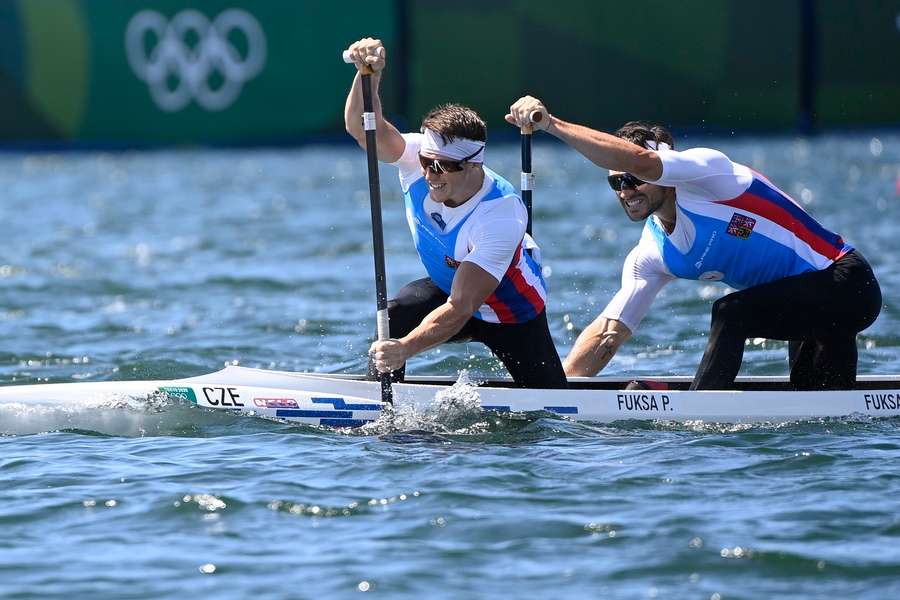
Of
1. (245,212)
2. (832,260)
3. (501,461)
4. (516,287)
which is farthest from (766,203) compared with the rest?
(245,212)

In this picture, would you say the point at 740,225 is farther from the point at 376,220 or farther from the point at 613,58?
the point at 613,58

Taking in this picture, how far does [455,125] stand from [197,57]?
20.4m

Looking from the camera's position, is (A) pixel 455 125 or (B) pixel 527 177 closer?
(A) pixel 455 125

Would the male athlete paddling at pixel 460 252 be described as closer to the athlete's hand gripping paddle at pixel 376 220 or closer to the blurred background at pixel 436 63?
the athlete's hand gripping paddle at pixel 376 220

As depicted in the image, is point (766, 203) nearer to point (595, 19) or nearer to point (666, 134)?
point (666, 134)

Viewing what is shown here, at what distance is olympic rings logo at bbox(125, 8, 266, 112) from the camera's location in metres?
26.6

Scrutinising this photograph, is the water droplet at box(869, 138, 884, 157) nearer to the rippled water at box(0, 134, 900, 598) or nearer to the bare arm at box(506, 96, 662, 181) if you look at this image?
the rippled water at box(0, 134, 900, 598)

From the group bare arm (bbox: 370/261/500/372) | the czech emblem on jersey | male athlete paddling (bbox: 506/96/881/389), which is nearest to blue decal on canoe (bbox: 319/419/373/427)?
bare arm (bbox: 370/261/500/372)

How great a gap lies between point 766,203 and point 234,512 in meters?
3.14

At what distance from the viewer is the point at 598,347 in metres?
8.40

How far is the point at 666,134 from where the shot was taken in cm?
771

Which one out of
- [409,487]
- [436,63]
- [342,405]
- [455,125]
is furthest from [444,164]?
[436,63]

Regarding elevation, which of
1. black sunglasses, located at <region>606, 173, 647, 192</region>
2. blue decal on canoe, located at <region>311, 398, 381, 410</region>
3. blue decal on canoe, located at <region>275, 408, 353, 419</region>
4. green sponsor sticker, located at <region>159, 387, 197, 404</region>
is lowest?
blue decal on canoe, located at <region>275, 408, 353, 419</region>

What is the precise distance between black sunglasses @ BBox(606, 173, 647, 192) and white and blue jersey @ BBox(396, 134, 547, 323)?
0.47 metres
